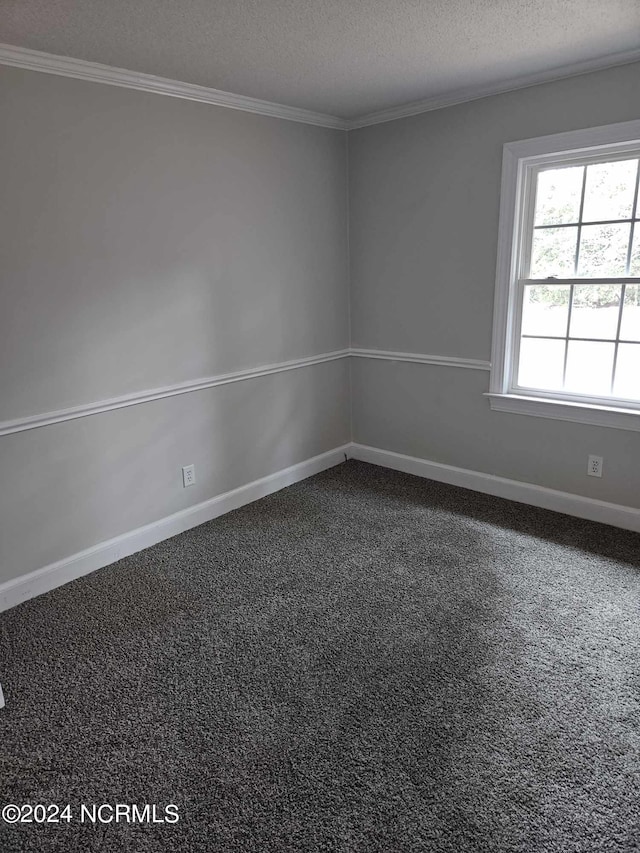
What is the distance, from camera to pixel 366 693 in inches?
79.7

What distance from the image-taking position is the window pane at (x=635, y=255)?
286 centimetres

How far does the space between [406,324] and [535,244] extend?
3.08 ft

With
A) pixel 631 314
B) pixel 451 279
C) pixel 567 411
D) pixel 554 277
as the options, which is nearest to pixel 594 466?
pixel 567 411

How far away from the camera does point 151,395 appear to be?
9.86ft

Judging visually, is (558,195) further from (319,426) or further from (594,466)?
(319,426)

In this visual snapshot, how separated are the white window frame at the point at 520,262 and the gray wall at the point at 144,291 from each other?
1179mm

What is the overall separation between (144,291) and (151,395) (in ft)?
1.74

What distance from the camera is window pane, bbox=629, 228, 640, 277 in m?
2.86

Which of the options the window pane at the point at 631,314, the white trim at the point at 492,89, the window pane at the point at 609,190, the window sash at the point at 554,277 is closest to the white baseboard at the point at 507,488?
the window sash at the point at 554,277

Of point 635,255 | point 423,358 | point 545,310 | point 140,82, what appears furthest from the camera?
point 423,358

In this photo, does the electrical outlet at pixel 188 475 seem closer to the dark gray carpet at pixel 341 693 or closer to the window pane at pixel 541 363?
the dark gray carpet at pixel 341 693

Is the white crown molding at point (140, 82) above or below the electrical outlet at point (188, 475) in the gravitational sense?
above

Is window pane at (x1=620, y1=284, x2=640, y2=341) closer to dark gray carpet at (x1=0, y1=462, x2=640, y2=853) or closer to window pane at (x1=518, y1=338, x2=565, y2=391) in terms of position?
window pane at (x1=518, y1=338, x2=565, y2=391)

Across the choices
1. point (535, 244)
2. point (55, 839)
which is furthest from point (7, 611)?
point (535, 244)
